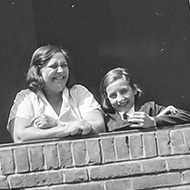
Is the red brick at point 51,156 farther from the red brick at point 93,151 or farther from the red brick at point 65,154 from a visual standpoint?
the red brick at point 93,151

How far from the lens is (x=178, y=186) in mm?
4719

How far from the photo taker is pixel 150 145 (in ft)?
15.5

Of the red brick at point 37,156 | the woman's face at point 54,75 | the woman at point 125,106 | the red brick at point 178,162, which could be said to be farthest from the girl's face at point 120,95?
the red brick at point 37,156

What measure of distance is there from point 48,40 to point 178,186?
172cm

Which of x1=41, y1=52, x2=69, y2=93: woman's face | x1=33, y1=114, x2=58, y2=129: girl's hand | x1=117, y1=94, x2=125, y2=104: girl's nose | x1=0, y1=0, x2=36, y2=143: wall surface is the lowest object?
Result: x1=33, y1=114, x2=58, y2=129: girl's hand

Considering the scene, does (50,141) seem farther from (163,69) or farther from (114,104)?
(163,69)

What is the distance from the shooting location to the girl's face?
198 inches

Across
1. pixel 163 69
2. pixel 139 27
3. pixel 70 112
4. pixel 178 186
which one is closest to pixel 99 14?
pixel 139 27

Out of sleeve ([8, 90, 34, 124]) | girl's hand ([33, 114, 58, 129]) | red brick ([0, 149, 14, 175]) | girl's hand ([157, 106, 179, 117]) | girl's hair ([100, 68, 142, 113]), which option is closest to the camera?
red brick ([0, 149, 14, 175])

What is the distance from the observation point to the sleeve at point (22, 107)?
16.0 ft

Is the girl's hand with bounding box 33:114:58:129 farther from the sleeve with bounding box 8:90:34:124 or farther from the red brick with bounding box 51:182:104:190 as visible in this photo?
the red brick with bounding box 51:182:104:190

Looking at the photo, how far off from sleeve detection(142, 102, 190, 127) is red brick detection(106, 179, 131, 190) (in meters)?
0.45

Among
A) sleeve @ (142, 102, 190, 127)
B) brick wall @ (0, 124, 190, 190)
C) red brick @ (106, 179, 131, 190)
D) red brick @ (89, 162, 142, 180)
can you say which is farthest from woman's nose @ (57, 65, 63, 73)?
red brick @ (106, 179, 131, 190)

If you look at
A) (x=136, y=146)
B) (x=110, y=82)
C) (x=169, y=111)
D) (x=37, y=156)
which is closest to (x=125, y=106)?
(x=110, y=82)
